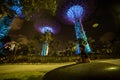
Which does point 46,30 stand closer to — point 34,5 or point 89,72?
point 34,5

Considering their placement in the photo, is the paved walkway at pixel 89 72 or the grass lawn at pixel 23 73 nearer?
the paved walkway at pixel 89 72

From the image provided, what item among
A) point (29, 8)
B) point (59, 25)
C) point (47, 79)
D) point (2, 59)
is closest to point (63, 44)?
point (59, 25)

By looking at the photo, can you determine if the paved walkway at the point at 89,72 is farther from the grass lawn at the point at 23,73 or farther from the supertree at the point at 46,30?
the supertree at the point at 46,30

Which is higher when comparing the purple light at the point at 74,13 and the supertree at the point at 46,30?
the purple light at the point at 74,13

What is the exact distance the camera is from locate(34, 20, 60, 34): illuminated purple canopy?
5201cm

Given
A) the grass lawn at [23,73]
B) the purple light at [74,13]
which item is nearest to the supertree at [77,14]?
the purple light at [74,13]

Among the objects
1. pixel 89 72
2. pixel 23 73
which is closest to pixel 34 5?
pixel 23 73

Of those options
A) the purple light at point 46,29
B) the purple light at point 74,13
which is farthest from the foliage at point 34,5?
the purple light at point 46,29

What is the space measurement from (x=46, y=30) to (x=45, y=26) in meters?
2.23

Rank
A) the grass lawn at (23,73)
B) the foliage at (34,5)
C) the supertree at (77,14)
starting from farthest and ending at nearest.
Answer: the supertree at (77,14)
the foliage at (34,5)
the grass lawn at (23,73)

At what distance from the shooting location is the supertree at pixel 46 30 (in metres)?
49.5

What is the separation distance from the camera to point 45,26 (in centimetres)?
5256

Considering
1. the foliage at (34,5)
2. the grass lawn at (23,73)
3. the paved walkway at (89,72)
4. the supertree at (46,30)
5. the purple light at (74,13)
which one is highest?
the purple light at (74,13)

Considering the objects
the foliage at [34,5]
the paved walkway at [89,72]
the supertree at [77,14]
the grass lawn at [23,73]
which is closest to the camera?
the paved walkway at [89,72]
